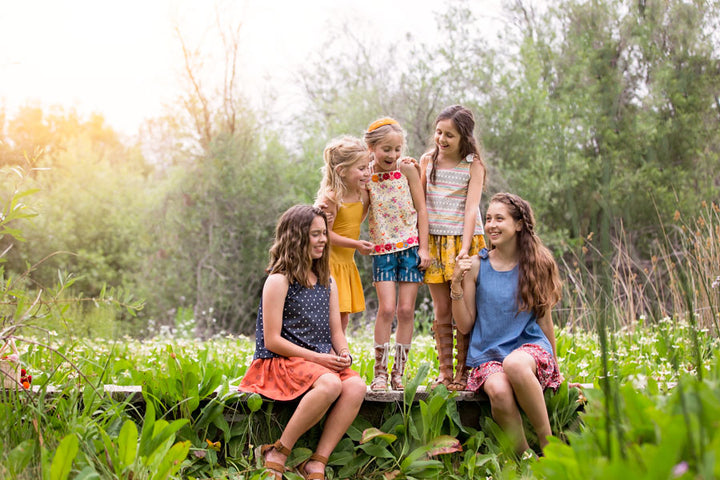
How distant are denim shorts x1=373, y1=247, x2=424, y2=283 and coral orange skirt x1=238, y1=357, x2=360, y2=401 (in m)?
0.64

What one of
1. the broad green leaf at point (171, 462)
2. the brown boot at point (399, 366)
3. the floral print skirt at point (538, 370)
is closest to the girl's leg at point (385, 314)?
the brown boot at point (399, 366)

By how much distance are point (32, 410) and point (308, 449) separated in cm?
114

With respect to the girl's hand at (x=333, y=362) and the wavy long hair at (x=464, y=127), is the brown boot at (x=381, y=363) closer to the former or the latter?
the girl's hand at (x=333, y=362)

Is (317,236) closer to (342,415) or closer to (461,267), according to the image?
(461,267)

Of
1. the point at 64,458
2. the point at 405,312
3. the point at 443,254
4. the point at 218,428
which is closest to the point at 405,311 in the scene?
the point at 405,312

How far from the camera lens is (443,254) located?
3.55 m

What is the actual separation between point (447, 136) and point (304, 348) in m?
1.37

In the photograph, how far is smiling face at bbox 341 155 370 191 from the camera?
348 centimetres

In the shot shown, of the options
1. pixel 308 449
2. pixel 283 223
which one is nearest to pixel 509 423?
pixel 308 449

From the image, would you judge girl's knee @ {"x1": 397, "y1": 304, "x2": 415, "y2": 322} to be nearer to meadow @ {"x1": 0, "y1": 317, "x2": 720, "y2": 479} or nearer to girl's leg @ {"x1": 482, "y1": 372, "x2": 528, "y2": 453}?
meadow @ {"x1": 0, "y1": 317, "x2": 720, "y2": 479}

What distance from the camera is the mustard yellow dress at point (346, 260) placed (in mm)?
3570

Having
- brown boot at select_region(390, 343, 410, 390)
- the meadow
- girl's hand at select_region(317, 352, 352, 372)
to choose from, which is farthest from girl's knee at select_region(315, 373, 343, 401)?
brown boot at select_region(390, 343, 410, 390)

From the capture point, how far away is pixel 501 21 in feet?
41.2

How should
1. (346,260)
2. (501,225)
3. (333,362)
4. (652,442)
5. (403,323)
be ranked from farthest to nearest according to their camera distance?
(346,260) < (403,323) < (501,225) < (333,362) < (652,442)
